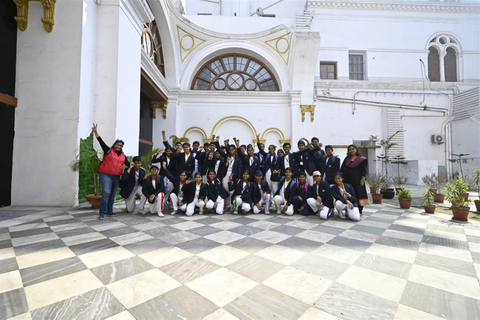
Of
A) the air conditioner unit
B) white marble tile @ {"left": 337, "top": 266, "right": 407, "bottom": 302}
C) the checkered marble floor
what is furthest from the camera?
the air conditioner unit

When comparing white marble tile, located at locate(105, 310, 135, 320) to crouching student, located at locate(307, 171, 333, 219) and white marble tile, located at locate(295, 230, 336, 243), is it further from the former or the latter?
crouching student, located at locate(307, 171, 333, 219)

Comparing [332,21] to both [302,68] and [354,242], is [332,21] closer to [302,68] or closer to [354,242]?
[302,68]

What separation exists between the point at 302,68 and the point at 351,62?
6.70 metres

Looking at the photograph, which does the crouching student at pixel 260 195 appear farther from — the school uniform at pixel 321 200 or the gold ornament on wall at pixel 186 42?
the gold ornament on wall at pixel 186 42

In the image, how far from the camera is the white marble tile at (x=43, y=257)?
2.36m

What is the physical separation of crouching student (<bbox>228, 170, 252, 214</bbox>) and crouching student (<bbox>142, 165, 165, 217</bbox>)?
1.62 metres

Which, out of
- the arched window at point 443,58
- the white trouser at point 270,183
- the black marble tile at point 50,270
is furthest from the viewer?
the arched window at point 443,58

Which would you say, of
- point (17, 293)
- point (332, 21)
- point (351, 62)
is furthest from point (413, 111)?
point (17, 293)

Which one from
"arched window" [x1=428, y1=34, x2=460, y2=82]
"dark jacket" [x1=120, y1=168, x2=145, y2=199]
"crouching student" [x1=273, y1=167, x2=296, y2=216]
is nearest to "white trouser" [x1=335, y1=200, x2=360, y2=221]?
"crouching student" [x1=273, y1=167, x2=296, y2=216]

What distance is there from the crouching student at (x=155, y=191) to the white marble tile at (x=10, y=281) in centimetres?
255

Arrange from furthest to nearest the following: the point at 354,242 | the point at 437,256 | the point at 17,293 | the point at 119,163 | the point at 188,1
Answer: the point at 188,1 → the point at 119,163 → the point at 354,242 → the point at 437,256 → the point at 17,293

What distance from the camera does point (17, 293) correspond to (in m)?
1.83

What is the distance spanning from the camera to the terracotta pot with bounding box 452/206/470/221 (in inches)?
175

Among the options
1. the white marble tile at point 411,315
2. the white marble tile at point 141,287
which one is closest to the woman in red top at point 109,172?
the white marble tile at point 141,287
